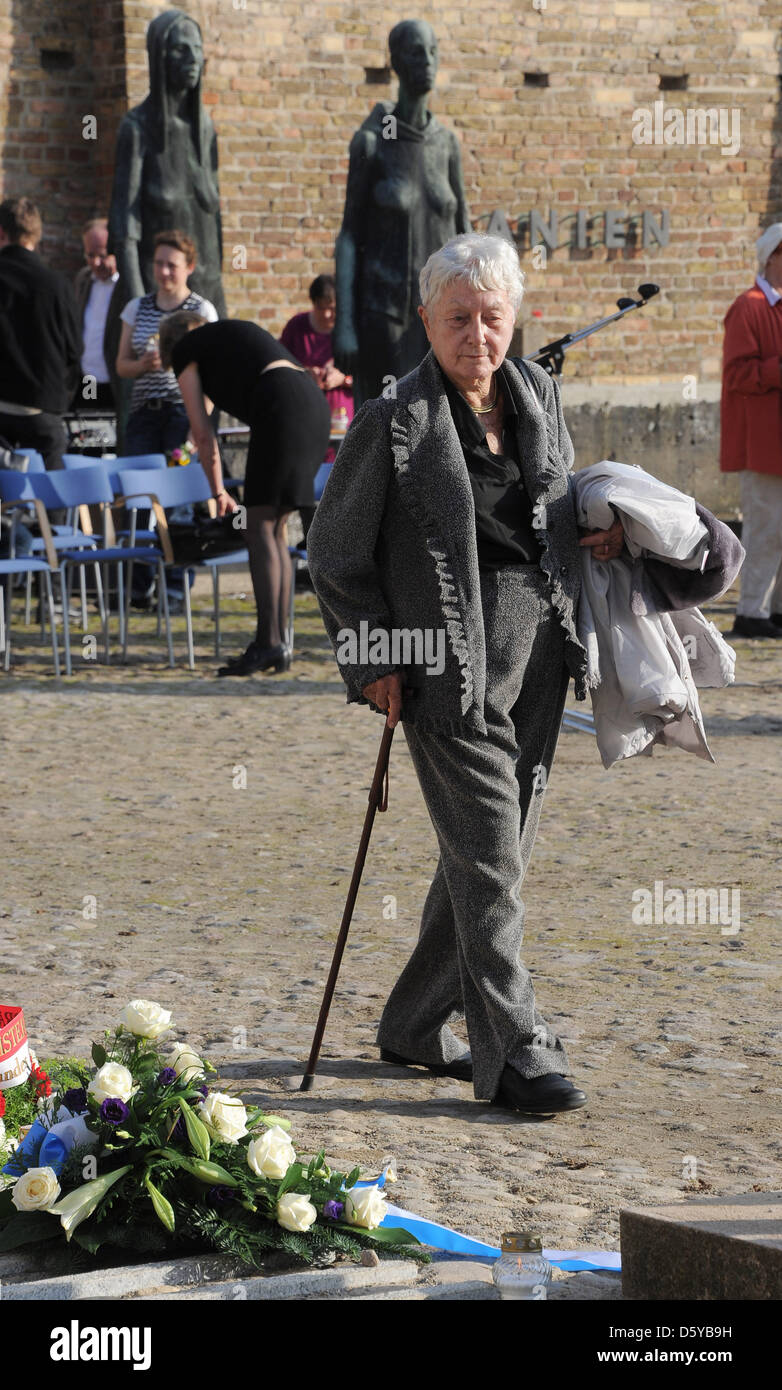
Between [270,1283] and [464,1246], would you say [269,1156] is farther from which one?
[464,1246]

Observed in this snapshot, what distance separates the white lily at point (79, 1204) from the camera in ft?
11.6

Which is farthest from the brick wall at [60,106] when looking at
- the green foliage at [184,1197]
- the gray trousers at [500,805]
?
the green foliage at [184,1197]

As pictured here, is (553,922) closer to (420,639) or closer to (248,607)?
(420,639)

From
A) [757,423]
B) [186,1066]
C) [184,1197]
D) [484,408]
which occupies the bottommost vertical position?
[184,1197]

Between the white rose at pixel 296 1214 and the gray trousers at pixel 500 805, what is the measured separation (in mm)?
1212

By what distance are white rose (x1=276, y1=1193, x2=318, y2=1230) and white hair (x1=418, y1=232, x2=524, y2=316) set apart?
1.98m

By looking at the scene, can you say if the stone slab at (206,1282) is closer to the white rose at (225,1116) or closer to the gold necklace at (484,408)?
the white rose at (225,1116)

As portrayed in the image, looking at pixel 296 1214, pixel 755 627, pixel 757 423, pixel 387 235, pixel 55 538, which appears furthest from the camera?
pixel 387 235

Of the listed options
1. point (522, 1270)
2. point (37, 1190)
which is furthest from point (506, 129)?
point (522, 1270)

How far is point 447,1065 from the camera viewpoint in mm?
5125

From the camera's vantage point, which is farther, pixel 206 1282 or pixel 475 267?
pixel 475 267

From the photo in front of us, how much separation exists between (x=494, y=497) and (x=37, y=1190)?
6.11 feet

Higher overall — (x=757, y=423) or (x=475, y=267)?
(x=475, y=267)
